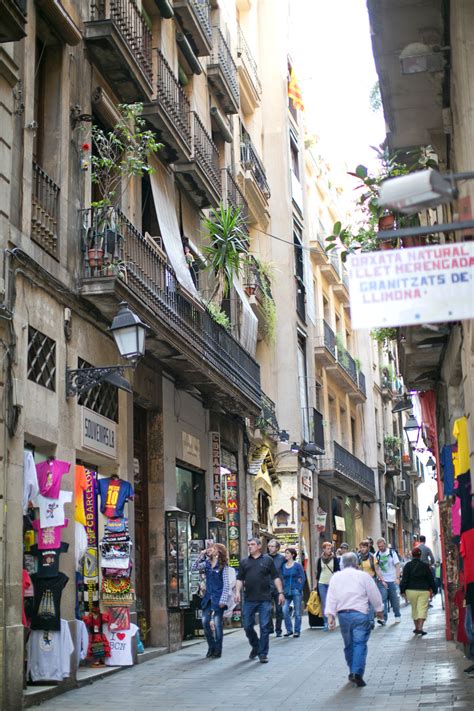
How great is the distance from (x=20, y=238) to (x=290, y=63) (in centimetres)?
2304

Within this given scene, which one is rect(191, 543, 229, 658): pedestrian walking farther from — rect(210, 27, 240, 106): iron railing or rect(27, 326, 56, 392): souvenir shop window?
rect(210, 27, 240, 106): iron railing

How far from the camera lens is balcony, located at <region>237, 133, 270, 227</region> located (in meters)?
26.9

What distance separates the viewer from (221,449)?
2255cm

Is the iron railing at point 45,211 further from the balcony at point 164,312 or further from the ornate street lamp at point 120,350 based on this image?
the ornate street lamp at point 120,350

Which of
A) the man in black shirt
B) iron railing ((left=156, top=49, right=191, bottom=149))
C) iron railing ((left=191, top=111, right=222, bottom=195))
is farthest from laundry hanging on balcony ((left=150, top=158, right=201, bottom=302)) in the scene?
the man in black shirt

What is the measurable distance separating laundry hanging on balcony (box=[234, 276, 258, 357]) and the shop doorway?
6.63m

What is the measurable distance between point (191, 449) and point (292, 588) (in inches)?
125

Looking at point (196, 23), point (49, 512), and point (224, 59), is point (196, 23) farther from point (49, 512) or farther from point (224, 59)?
point (49, 512)

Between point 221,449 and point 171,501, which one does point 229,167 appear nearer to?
point 221,449

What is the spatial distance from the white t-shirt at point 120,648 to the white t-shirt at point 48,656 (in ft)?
7.18

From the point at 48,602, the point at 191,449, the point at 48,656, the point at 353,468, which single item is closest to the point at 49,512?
the point at 48,602

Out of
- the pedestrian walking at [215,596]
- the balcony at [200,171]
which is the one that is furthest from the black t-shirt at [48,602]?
the balcony at [200,171]

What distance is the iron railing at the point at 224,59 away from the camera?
2386 cm

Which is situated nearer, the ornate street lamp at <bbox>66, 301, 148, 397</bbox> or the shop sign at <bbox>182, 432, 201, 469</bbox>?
the ornate street lamp at <bbox>66, 301, 148, 397</bbox>
